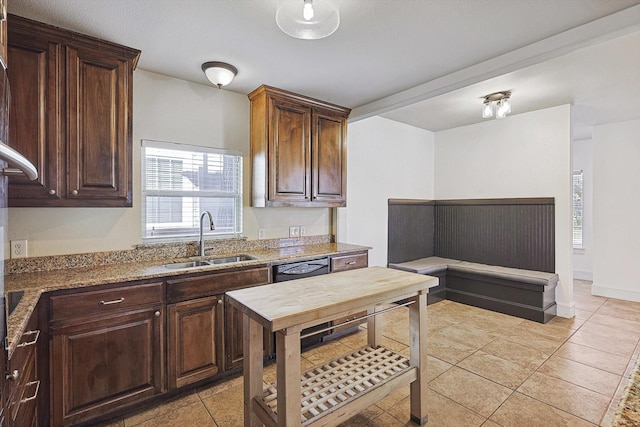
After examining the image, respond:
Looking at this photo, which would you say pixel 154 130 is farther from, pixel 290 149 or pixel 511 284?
pixel 511 284

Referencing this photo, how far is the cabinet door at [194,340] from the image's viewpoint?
2.21 metres

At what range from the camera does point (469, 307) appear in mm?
4273

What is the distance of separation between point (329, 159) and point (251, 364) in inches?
90.9

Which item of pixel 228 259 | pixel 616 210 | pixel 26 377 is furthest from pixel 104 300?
pixel 616 210

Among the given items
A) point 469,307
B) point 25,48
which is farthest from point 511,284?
point 25,48

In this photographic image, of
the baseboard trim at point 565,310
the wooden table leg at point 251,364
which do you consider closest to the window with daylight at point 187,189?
the wooden table leg at point 251,364

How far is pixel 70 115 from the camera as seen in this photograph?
6.64 feet

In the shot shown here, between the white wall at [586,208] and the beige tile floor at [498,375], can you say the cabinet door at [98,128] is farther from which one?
the white wall at [586,208]

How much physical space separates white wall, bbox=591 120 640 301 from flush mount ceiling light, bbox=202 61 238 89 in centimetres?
538

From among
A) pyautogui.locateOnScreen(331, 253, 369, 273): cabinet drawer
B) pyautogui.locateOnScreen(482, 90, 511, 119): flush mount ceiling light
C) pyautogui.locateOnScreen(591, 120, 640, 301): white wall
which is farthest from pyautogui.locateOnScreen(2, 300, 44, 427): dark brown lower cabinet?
pyautogui.locateOnScreen(591, 120, 640, 301): white wall

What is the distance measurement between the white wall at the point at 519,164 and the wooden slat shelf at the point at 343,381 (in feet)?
10.4

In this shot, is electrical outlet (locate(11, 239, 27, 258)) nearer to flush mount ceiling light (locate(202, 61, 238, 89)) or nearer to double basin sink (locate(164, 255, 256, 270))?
double basin sink (locate(164, 255, 256, 270))

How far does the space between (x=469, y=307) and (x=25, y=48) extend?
16.7ft

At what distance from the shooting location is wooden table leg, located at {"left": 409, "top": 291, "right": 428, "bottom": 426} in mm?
1988
